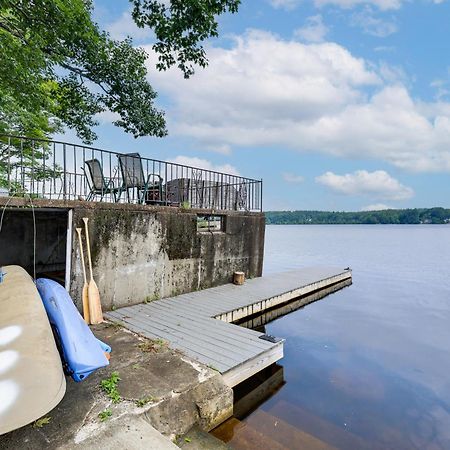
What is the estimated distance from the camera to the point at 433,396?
15.4 feet

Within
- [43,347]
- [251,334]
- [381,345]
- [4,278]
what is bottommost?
[381,345]

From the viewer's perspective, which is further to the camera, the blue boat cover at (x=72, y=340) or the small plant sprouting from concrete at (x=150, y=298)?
the small plant sprouting from concrete at (x=150, y=298)

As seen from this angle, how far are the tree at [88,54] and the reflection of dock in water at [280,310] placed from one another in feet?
18.1

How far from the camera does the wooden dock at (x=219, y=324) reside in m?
3.90

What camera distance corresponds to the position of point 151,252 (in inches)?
247

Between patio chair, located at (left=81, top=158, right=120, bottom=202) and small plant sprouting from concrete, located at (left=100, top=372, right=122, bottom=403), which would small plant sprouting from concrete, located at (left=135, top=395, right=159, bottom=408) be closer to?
small plant sprouting from concrete, located at (left=100, top=372, right=122, bottom=403)

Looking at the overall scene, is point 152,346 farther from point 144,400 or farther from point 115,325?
point 144,400

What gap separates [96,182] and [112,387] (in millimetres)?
5172

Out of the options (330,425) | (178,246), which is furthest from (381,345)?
(178,246)

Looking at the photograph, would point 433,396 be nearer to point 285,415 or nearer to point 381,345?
point 381,345

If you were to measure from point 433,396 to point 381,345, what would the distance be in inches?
79.9

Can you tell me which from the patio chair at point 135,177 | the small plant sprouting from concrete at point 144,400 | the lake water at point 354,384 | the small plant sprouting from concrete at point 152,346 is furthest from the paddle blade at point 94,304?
the lake water at point 354,384

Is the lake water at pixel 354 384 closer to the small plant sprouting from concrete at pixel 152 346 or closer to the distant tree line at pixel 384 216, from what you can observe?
the small plant sprouting from concrete at pixel 152 346

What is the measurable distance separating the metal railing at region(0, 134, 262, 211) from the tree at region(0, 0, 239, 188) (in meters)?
1.17
